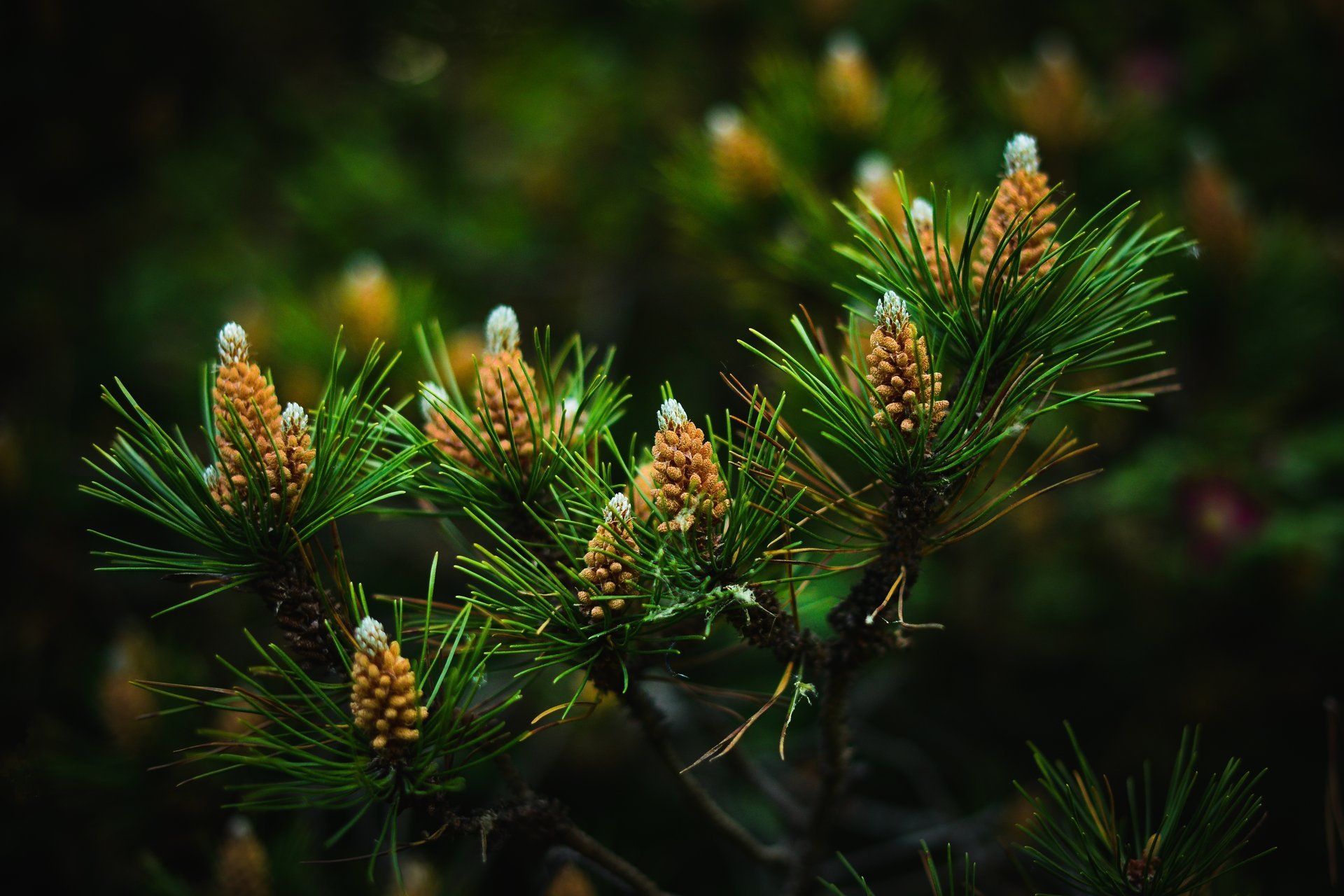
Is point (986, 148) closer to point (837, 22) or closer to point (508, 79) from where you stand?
point (837, 22)

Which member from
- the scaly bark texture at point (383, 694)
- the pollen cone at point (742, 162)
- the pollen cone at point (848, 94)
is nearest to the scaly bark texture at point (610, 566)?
the scaly bark texture at point (383, 694)

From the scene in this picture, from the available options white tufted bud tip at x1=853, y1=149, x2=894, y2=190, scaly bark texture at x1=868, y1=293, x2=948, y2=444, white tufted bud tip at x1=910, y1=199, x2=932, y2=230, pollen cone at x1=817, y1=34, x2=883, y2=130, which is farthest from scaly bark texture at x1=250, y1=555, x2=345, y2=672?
pollen cone at x1=817, y1=34, x2=883, y2=130

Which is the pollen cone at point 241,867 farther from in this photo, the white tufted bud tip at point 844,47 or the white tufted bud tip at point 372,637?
the white tufted bud tip at point 844,47

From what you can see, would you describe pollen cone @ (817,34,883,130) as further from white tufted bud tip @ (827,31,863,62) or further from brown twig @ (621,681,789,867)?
brown twig @ (621,681,789,867)

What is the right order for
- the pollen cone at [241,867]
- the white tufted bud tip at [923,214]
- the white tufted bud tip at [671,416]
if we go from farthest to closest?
1. the pollen cone at [241,867]
2. the white tufted bud tip at [923,214]
3. the white tufted bud tip at [671,416]

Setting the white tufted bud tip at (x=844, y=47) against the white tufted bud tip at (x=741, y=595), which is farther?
the white tufted bud tip at (x=844, y=47)

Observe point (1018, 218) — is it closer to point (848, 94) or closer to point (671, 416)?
point (671, 416)
